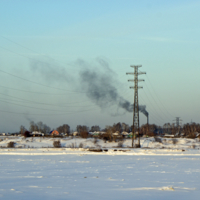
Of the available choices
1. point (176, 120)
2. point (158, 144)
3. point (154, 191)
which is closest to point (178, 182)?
point (154, 191)

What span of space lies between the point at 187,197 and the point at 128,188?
8.59ft

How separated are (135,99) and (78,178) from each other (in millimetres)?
36692

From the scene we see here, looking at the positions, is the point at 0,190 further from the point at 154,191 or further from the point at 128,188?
the point at 154,191

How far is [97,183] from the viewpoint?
14.4 m

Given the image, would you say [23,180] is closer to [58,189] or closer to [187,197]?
[58,189]

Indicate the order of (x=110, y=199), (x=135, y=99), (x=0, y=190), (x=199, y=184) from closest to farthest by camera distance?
(x=110, y=199) → (x=0, y=190) → (x=199, y=184) → (x=135, y=99)

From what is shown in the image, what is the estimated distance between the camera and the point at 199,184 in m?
14.2

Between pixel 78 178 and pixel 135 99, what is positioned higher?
pixel 135 99

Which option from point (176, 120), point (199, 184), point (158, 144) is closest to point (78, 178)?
point (199, 184)

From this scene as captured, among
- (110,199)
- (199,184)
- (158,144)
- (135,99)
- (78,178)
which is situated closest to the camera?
(110,199)

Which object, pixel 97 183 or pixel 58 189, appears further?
pixel 97 183

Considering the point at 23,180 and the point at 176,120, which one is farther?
the point at 176,120

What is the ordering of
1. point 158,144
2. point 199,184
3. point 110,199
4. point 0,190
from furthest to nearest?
point 158,144, point 199,184, point 0,190, point 110,199

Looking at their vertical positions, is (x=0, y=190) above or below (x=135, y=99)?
below
